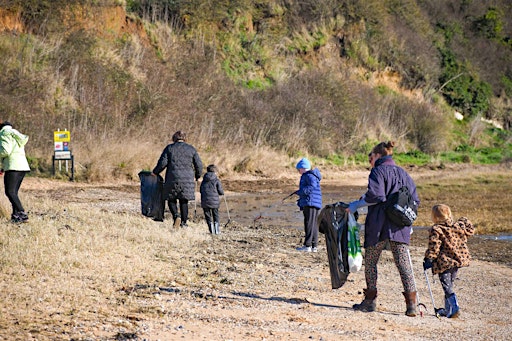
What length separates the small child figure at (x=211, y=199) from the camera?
50.6 ft

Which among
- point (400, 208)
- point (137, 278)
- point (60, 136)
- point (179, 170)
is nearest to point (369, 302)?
point (400, 208)

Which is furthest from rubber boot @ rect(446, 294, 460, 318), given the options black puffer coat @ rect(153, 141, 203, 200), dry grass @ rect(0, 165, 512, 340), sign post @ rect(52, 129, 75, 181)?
sign post @ rect(52, 129, 75, 181)

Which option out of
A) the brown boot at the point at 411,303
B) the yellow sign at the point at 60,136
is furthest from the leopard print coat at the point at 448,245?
the yellow sign at the point at 60,136

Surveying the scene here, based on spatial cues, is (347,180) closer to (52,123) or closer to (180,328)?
(52,123)

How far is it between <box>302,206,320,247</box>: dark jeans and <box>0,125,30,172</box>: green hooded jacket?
4.56 meters

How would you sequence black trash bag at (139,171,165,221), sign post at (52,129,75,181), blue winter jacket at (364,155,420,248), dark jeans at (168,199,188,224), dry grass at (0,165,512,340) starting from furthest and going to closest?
sign post at (52,129,75,181) < dark jeans at (168,199,188,224) < black trash bag at (139,171,165,221) < blue winter jacket at (364,155,420,248) < dry grass at (0,165,512,340)

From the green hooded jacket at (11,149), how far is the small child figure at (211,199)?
141 inches

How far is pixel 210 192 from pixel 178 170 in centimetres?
161

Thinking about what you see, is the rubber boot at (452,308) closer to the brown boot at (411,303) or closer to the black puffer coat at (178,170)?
the brown boot at (411,303)

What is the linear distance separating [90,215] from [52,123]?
47.2ft

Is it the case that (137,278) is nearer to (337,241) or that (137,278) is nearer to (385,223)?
(337,241)

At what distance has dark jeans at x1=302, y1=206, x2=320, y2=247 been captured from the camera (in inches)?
535

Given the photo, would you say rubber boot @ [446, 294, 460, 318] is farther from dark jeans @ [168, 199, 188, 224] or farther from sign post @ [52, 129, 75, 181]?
sign post @ [52, 129, 75, 181]

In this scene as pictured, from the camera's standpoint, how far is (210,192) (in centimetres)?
1558
